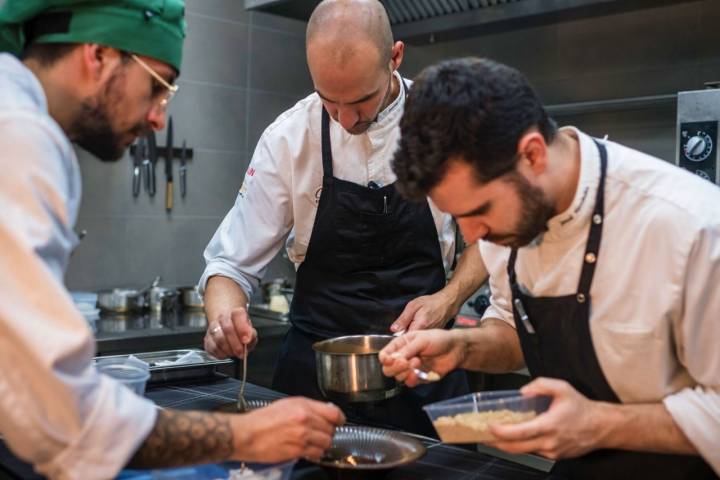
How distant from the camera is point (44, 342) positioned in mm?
1108

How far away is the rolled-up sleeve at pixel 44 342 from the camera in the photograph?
3.63ft

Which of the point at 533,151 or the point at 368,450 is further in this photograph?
the point at 368,450

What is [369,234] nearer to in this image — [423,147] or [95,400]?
[423,147]

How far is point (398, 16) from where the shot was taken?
3561 mm

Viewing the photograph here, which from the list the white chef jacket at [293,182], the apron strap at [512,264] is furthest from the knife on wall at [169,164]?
the apron strap at [512,264]

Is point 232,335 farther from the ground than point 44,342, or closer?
closer

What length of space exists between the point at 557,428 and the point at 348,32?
1.16 m

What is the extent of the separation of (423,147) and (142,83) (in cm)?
54

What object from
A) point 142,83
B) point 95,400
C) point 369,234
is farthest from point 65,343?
point 369,234

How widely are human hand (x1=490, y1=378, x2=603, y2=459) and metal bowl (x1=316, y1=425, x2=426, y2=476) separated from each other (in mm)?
228

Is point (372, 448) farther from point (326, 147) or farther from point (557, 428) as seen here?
point (326, 147)

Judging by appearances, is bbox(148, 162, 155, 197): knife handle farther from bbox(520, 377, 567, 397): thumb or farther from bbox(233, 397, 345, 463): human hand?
bbox(520, 377, 567, 397): thumb

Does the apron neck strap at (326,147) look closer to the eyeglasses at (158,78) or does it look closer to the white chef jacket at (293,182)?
the white chef jacket at (293,182)

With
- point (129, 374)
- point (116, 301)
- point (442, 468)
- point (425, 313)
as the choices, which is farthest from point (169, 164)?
point (442, 468)
